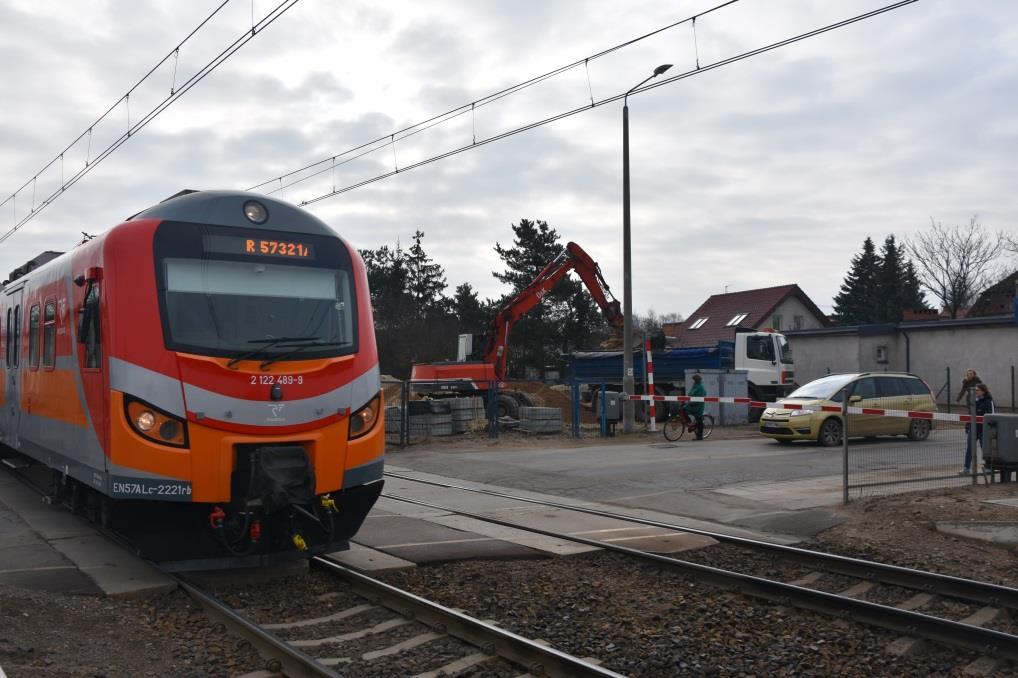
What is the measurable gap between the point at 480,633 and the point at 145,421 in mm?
3052

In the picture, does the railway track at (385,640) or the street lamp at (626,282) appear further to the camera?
the street lamp at (626,282)

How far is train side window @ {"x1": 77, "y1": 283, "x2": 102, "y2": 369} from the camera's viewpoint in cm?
752

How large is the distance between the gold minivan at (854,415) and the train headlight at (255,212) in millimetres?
14305

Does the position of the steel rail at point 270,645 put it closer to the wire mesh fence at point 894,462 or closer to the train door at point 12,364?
the train door at point 12,364

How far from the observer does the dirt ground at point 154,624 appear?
18.8 feet

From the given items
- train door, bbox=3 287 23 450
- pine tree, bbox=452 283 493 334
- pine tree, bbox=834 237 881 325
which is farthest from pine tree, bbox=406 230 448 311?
train door, bbox=3 287 23 450

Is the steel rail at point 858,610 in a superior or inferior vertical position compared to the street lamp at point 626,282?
inferior

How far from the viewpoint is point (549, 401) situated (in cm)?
3481

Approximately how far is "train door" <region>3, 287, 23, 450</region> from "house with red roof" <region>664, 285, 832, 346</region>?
4847cm

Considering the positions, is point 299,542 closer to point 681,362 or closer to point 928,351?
point 681,362

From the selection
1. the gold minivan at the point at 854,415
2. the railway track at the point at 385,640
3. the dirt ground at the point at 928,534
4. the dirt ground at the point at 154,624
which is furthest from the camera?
the gold minivan at the point at 854,415

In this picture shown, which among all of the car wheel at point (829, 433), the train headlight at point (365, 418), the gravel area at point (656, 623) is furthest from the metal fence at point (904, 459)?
the train headlight at point (365, 418)

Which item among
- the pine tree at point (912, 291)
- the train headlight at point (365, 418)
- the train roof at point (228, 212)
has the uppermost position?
the pine tree at point (912, 291)

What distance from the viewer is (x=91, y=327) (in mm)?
7625
